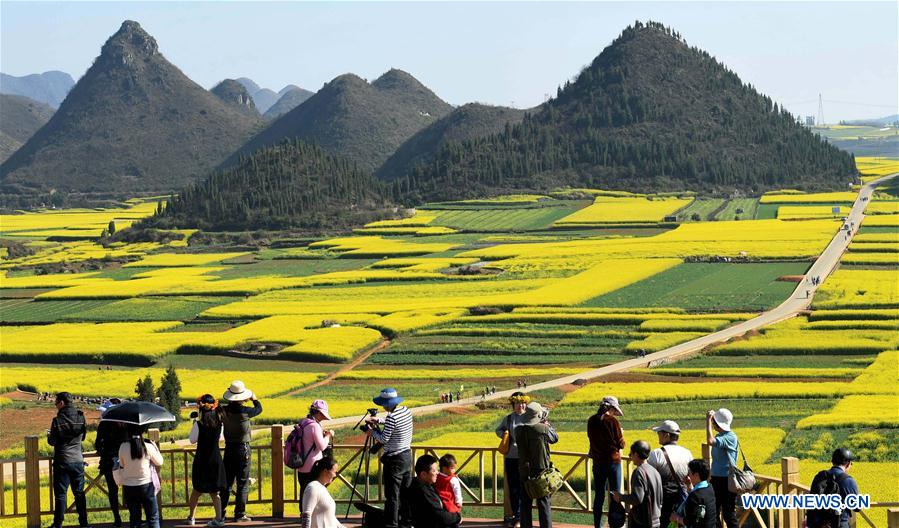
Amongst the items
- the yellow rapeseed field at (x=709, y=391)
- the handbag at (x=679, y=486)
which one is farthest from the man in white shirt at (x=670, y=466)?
the yellow rapeseed field at (x=709, y=391)

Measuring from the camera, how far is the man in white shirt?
65.5ft

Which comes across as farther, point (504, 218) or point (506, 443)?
point (504, 218)

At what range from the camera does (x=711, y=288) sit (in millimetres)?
98000

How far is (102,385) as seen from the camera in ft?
214

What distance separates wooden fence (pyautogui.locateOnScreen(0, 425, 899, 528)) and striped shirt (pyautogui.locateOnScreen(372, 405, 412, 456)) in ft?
2.35

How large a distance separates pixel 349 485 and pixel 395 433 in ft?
11.1

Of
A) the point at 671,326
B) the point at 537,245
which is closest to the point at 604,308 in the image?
the point at 671,326

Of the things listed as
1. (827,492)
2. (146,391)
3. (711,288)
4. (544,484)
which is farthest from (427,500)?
(711,288)

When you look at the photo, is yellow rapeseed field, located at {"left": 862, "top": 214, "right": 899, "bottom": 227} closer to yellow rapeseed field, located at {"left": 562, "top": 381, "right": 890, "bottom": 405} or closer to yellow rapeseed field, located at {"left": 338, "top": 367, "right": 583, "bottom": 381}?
yellow rapeseed field, located at {"left": 338, "top": 367, "right": 583, "bottom": 381}

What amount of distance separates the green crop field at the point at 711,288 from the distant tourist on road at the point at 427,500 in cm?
6992

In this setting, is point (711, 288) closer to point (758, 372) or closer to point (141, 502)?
point (758, 372)

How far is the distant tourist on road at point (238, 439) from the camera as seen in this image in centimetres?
2388

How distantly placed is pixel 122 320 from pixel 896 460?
63.2 m

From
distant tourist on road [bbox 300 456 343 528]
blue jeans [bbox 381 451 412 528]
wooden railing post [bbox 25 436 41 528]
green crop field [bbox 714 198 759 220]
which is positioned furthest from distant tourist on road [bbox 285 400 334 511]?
green crop field [bbox 714 198 759 220]
